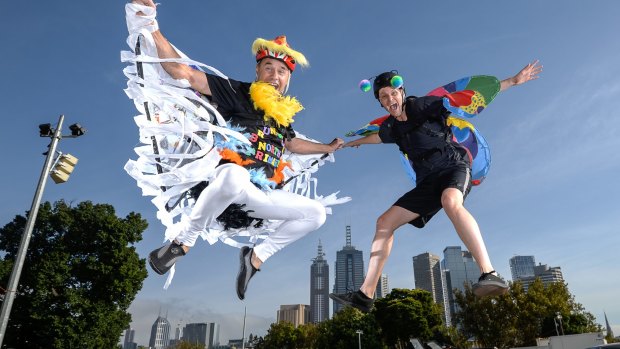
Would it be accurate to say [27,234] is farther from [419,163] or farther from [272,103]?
[419,163]

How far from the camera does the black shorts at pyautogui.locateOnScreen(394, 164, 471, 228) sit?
9.64ft

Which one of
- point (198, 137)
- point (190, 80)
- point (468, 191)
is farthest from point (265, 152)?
point (468, 191)

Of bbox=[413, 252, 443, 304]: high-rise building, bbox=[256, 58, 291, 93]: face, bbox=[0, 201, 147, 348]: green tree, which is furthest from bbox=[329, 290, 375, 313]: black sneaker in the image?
bbox=[413, 252, 443, 304]: high-rise building

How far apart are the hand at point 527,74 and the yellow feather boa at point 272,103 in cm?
177

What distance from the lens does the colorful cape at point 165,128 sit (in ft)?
8.74

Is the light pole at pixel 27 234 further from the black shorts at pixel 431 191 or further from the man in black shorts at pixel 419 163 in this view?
the black shorts at pixel 431 191

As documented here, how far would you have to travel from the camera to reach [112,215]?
18.4 m

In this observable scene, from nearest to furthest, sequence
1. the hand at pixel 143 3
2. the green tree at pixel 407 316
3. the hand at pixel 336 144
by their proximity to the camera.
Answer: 1. the hand at pixel 143 3
2. the hand at pixel 336 144
3. the green tree at pixel 407 316

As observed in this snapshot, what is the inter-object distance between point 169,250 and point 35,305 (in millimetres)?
16277

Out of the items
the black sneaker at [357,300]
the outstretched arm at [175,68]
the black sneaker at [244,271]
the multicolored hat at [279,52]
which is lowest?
the black sneaker at [357,300]

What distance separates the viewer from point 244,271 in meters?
3.20

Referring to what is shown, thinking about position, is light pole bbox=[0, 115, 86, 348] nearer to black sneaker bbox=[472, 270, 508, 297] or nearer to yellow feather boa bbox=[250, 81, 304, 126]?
yellow feather boa bbox=[250, 81, 304, 126]

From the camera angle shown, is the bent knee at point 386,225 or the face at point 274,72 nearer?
the bent knee at point 386,225

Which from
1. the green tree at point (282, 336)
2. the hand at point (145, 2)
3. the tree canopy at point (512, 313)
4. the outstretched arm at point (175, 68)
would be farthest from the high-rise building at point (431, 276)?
the hand at point (145, 2)
